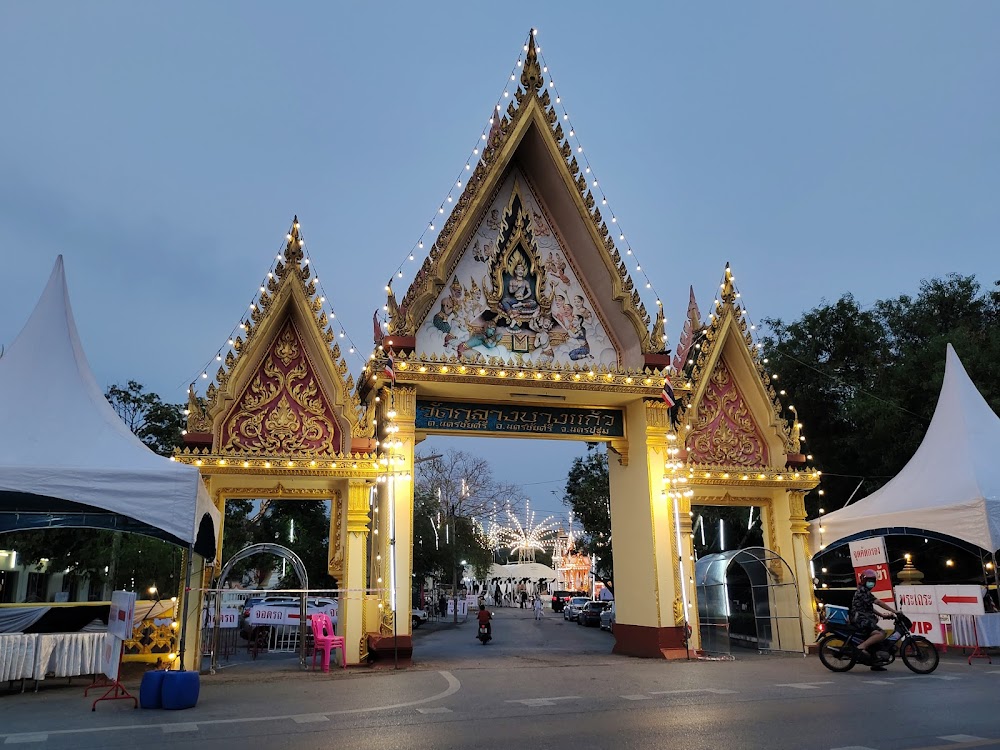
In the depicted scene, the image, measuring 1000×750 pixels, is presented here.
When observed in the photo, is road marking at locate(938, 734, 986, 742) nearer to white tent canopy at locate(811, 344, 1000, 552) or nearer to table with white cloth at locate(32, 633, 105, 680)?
white tent canopy at locate(811, 344, 1000, 552)

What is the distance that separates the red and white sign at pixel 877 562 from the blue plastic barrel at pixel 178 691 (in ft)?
40.2

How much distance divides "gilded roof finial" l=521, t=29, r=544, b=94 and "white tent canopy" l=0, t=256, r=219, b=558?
956 centimetres

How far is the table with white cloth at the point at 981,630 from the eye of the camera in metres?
14.8

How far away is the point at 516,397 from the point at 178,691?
8.59m

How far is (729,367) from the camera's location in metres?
18.1

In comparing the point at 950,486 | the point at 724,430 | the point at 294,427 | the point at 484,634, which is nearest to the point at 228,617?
the point at 294,427

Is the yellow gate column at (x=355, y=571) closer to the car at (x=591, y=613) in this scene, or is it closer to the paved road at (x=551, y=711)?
the paved road at (x=551, y=711)

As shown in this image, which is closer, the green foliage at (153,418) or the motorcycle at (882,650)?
the motorcycle at (882,650)

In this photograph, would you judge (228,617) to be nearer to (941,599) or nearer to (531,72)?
(531,72)

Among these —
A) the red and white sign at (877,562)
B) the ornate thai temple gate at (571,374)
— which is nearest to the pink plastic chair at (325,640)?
the ornate thai temple gate at (571,374)

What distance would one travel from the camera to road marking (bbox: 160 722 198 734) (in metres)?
7.48

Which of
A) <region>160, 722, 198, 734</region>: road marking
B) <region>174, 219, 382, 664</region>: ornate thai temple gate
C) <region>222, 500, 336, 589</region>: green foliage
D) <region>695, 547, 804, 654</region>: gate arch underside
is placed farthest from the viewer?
<region>222, 500, 336, 589</region>: green foliage

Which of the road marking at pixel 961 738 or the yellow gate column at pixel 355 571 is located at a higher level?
the yellow gate column at pixel 355 571

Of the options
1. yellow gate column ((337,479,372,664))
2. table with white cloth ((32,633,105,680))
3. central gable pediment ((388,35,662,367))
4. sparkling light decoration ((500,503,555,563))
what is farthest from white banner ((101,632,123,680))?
sparkling light decoration ((500,503,555,563))
